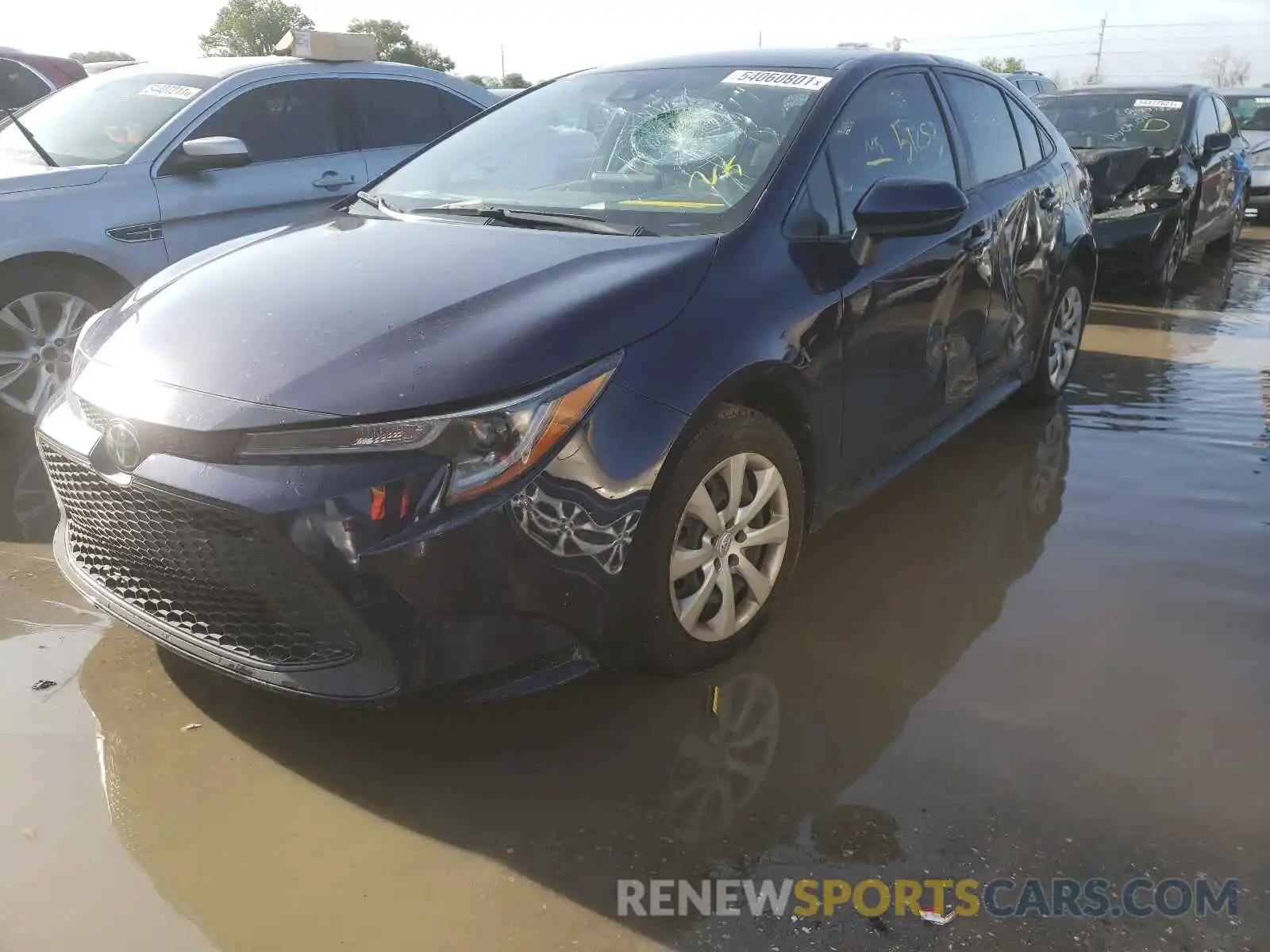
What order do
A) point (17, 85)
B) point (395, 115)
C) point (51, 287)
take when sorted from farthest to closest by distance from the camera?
1. point (17, 85)
2. point (395, 115)
3. point (51, 287)

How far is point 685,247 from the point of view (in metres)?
2.60

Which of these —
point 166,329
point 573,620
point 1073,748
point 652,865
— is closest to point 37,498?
point 166,329

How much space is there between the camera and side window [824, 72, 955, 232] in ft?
9.97

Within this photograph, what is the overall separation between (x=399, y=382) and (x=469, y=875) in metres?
0.99

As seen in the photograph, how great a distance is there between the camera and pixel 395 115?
575 cm

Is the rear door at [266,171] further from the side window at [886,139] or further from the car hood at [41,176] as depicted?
the side window at [886,139]

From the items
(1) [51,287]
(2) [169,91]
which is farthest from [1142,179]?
(1) [51,287]

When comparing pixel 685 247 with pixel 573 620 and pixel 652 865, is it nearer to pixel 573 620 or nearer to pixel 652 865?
pixel 573 620

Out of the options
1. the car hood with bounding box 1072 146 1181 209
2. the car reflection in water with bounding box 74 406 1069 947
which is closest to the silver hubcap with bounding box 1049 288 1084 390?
the car reflection in water with bounding box 74 406 1069 947

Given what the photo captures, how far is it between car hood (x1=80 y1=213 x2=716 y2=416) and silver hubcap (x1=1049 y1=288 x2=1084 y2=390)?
2931mm

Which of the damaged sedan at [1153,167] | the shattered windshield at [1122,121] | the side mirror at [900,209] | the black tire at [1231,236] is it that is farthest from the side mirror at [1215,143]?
the side mirror at [900,209]

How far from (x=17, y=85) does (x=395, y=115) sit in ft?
15.1

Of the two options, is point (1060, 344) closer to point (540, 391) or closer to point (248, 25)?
point (540, 391)

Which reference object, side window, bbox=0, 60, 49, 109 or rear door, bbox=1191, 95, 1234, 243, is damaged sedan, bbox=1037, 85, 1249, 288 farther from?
side window, bbox=0, 60, 49, 109
